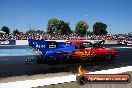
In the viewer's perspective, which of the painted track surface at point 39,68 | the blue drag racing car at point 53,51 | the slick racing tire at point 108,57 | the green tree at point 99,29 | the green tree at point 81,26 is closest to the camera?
the painted track surface at point 39,68

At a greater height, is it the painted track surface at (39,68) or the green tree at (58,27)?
the green tree at (58,27)

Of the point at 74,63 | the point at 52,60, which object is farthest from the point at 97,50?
the point at 52,60

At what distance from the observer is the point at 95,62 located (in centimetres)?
1662

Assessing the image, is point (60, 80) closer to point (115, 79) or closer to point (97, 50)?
point (115, 79)

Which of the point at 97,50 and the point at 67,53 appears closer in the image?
the point at 67,53

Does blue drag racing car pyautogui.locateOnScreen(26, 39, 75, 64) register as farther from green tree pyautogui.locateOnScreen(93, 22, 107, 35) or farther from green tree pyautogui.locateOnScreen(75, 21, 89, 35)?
green tree pyautogui.locateOnScreen(93, 22, 107, 35)

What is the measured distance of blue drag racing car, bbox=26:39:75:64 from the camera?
15.0 metres

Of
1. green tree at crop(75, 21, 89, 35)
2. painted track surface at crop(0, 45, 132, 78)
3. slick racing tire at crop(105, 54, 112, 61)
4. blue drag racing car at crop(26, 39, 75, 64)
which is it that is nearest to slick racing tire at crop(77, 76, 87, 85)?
painted track surface at crop(0, 45, 132, 78)

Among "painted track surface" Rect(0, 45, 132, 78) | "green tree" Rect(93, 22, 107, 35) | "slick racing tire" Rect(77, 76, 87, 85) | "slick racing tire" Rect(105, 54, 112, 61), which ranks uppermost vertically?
"green tree" Rect(93, 22, 107, 35)

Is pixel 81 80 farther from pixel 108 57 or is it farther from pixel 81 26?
pixel 81 26

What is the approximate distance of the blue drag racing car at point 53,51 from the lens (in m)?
15.0

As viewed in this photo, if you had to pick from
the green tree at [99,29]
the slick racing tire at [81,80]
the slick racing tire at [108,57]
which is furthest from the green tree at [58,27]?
the slick racing tire at [81,80]

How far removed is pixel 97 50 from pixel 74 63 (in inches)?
76.6

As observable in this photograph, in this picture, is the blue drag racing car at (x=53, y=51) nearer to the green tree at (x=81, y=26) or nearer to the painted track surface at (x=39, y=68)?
the painted track surface at (x=39, y=68)
